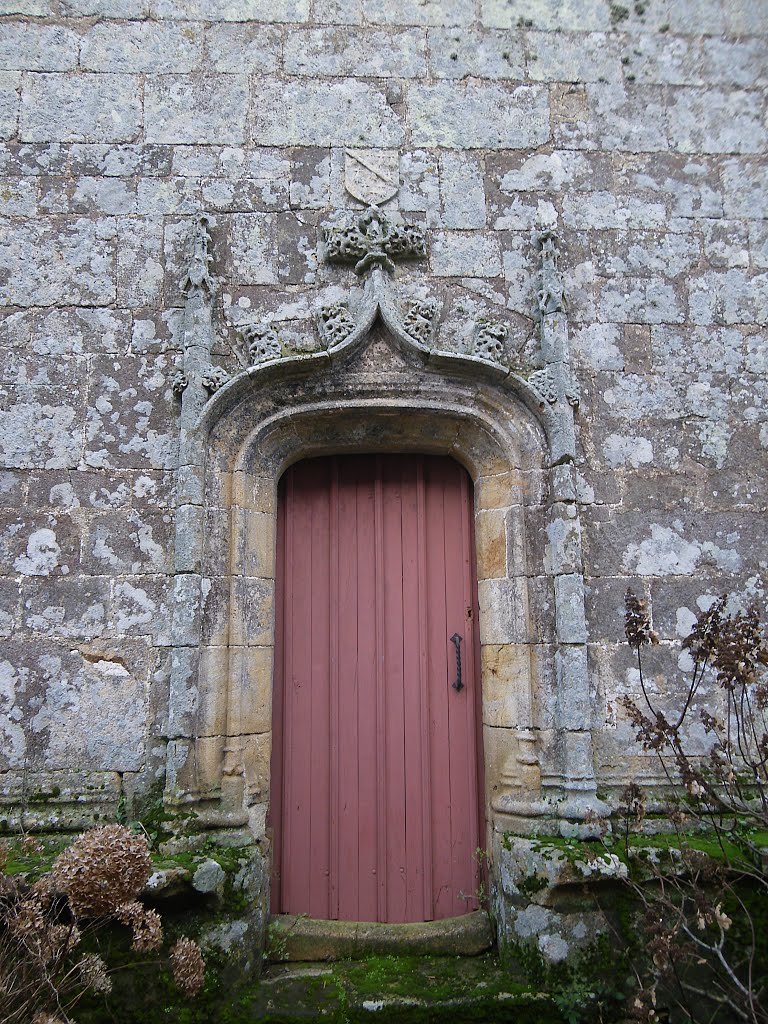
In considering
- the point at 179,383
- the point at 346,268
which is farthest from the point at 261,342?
the point at 346,268

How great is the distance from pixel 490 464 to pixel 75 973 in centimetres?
255

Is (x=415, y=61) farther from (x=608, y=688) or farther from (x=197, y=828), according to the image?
(x=197, y=828)

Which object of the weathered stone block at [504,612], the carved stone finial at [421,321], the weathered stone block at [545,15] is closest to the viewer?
the weathered stone block at [504,612]

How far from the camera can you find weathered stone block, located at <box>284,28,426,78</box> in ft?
12.5

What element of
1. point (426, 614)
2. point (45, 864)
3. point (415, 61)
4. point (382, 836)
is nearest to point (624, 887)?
point (382, 836)

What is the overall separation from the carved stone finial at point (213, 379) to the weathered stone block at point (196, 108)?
3.94ft

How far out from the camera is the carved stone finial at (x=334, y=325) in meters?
3.45

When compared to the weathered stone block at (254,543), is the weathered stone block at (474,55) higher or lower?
higher

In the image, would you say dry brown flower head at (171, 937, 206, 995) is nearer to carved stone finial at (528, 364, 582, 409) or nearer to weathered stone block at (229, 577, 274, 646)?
weathered stone block at (229, 577, 274, 646)

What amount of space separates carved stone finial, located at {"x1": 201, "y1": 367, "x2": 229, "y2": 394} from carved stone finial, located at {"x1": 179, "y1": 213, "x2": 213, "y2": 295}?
1.23 ft

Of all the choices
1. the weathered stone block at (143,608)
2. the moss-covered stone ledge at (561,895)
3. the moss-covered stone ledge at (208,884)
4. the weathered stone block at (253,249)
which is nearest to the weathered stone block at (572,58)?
the weathered stone block at (253,249)

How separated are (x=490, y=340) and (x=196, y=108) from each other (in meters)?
1.84

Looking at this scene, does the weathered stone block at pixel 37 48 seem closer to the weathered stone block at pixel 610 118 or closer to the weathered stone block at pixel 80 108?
the weathered stone block at pixel 80 108

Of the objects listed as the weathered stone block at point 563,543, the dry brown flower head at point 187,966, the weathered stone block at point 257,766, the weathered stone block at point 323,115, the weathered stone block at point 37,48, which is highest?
the weathered stone block at point 37,48
